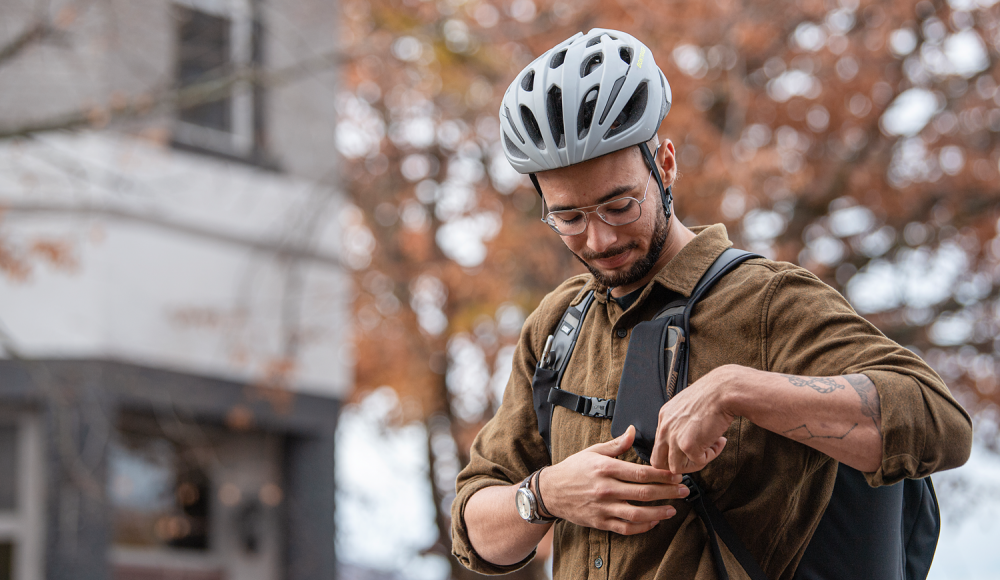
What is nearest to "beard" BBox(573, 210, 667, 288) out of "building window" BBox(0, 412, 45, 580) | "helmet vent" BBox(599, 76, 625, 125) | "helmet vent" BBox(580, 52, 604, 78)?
"helmet vent" BBox(599, 76, 625, 125)

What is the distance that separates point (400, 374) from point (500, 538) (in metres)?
10.3

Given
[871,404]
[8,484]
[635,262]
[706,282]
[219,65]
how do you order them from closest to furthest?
[871,404]
[706,282]
[635,262]
[8,484]
[219,65]

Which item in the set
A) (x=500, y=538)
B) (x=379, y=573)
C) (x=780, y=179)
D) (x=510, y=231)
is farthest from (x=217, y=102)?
(x=500, y=538)

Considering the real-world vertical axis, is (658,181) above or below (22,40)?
below

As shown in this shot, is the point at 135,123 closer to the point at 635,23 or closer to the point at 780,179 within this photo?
the point at 635,23

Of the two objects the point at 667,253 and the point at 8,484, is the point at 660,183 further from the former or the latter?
the point at 8,484

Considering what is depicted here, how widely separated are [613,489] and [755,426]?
32 centimetres

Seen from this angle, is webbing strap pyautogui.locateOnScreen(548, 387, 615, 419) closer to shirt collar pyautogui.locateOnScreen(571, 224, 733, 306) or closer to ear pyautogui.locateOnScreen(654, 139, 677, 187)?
shirt collar pyautogui.locateOnScreen(571, 224, 733, 306)

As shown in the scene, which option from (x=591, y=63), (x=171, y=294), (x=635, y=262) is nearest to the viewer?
(x=635, y=262)

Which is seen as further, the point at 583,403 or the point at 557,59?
the point at 557,59

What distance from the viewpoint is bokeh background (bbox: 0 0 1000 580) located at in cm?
934

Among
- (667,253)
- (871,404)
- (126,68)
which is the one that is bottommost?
(871,404)

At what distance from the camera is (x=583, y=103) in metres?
2.60

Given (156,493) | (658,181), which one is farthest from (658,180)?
(156,493)
